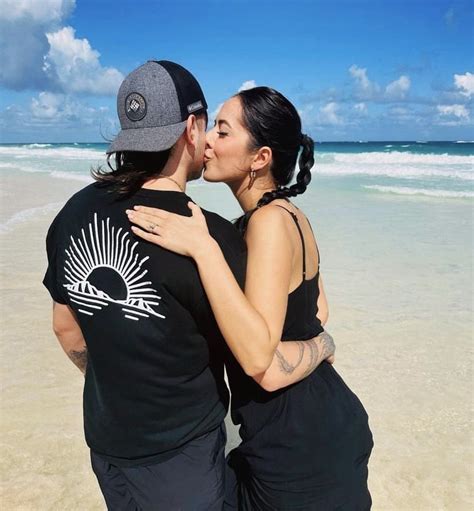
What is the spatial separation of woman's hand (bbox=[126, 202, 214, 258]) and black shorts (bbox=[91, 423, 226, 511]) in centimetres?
74

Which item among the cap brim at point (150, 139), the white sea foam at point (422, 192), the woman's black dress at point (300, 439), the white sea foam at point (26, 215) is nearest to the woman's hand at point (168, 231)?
the cap brim at point (150, 139)

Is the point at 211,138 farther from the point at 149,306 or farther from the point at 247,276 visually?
the point at 149,306

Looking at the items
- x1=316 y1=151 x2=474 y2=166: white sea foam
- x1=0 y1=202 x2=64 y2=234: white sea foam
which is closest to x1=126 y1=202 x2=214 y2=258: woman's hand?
x1=0 y1=202 x2=64 y2=234: white sea foam

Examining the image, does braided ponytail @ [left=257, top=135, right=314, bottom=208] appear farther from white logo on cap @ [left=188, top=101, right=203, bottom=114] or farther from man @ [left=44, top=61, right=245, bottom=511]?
white logo on cap @ [left=188, top=101, right=203, bottom=114]

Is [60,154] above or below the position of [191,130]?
below

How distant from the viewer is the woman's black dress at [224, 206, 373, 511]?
210cm

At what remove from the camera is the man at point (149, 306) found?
1.76m

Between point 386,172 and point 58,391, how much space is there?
27576 millimetres

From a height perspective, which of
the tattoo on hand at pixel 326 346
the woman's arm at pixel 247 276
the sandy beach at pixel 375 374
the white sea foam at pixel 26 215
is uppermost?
the woman's arm at pixel 247 276

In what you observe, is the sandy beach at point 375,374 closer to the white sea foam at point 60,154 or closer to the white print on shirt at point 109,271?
the white print on shirt at point 109,271

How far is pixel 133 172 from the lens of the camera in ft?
6.07

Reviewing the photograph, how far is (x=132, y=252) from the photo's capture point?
1.75m

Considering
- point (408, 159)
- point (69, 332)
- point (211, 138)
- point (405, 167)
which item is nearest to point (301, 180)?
point (211, 138)

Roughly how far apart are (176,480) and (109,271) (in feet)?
2.62
